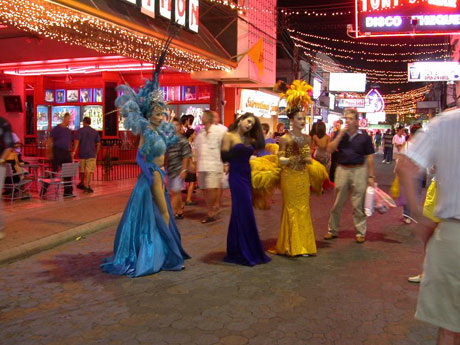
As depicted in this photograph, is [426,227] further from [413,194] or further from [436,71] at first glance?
[436,71]

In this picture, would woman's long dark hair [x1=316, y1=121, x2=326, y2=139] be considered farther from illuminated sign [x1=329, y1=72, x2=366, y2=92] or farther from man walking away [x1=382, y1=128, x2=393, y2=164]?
illuminated sign [x1=329, y1=72, x2=366, y2=92]

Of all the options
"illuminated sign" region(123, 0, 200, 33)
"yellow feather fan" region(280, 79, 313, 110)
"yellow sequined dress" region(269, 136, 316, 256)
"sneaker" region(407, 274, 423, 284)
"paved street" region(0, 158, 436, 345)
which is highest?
"illuminated sign" region(123, 0, 200, 33)

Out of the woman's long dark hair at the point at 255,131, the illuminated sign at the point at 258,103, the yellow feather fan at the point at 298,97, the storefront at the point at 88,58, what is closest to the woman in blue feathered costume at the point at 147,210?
the storefront at the point at 88,58

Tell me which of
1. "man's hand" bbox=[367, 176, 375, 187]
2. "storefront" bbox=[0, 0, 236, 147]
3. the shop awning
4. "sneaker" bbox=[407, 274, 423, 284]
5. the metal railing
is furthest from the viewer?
the metal railing

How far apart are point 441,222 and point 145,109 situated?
14.4 ft

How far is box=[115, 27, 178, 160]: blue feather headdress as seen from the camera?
5879 millimetres

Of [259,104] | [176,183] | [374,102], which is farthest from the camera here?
[374,102]

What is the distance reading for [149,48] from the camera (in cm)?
1286

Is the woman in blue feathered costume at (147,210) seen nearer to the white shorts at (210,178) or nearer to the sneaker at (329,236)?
the sneaker at (329,236)

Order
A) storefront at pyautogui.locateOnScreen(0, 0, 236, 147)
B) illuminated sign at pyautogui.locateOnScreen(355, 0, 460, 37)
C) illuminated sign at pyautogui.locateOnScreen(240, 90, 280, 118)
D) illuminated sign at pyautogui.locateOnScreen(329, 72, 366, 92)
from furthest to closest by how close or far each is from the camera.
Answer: illuminated sign at pyautogui.locateOnScreen(329, 72, 366, 92)
illuminated sign at pyautogui.locateOnScreen(240, 90, 280, 118)
illuminated sign at pyautogui.locateOnScreen(355, 0, 460, 37)
storefront at pyautogui.locateOnScreen(0, 0, 236, 147)

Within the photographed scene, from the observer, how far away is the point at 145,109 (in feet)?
19.9

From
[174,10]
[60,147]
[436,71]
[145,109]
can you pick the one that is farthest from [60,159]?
[436,71]

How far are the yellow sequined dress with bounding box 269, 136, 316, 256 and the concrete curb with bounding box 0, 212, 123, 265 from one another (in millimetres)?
3514

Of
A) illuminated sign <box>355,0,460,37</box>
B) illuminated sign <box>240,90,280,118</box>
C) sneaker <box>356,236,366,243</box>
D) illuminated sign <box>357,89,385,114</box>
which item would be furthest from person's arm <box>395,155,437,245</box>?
illuminated sign <box>357,89,385,114</box>
